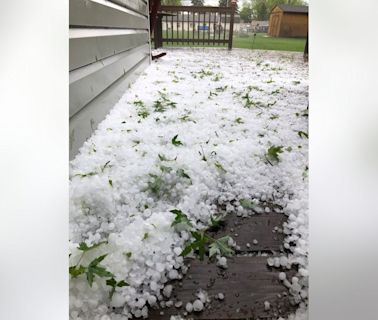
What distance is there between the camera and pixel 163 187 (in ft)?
3.67

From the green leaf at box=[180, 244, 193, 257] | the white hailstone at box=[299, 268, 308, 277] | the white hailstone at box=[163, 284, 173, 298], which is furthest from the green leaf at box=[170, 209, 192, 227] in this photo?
the white hailstone at box=[299, 268, 308, 277]

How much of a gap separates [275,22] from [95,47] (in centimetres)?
192

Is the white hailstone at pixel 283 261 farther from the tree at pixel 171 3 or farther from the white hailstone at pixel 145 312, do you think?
the tree at pixel 171 3

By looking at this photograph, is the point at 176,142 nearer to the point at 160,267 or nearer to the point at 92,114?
the point at 92,114

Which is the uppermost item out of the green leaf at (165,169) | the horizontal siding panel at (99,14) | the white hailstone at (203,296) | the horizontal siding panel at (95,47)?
the horizontal siding panel at (99,14)

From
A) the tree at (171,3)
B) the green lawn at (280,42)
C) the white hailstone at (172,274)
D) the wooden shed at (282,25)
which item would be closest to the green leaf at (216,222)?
the white hailstone at (172,274)

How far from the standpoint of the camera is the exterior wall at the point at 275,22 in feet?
8.32

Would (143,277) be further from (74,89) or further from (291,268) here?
(74,89)

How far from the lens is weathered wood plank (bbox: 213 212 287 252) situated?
34.8 inches

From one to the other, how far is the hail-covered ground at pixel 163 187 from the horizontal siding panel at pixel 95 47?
353 millimetres

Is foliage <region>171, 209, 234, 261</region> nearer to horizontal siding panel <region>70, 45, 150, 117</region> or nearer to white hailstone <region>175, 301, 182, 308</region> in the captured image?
white hailstone <region>175, 301, 182, 308</region>
